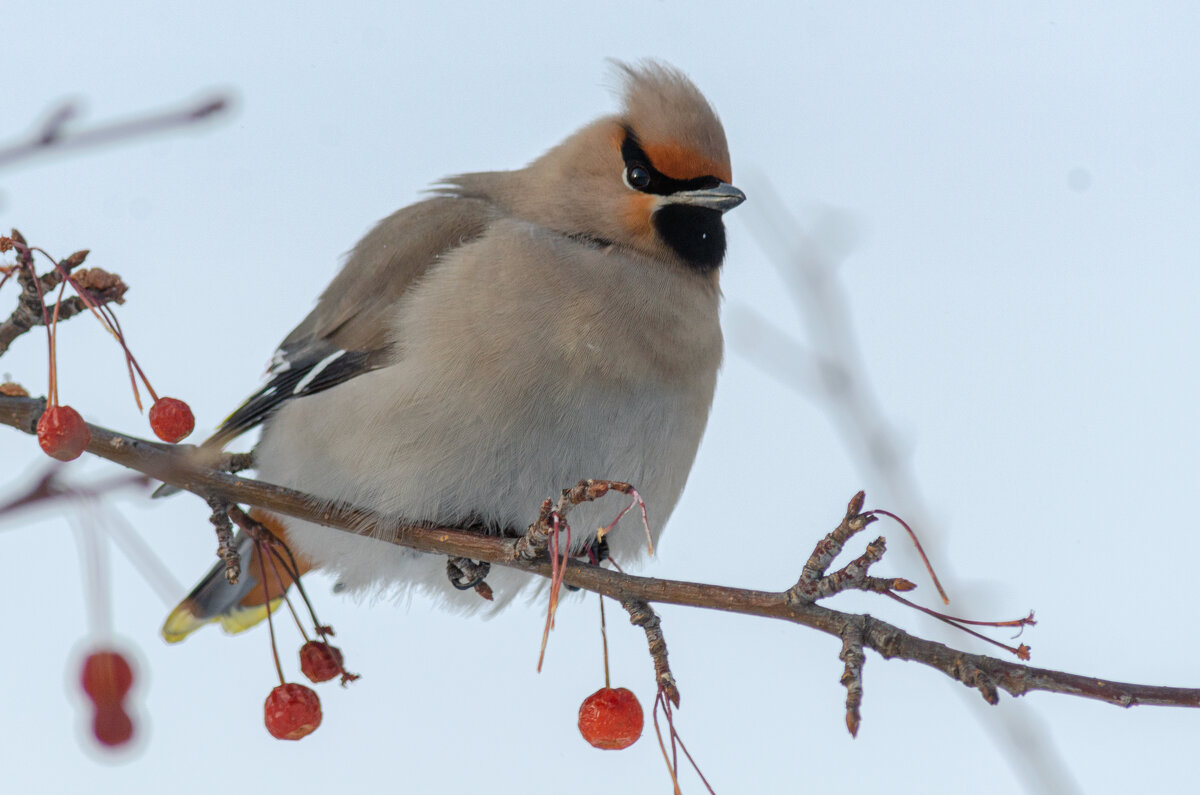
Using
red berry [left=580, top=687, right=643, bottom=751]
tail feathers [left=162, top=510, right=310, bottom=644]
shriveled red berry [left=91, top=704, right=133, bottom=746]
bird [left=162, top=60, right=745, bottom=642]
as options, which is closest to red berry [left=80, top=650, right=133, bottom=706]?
shriveled red berry [left=91, top=704, right=133, bottom=746]

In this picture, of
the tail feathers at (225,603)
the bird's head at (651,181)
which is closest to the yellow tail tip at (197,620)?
the tail feathers at (225,603)

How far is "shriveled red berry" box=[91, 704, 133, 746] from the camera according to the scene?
2.33 meters

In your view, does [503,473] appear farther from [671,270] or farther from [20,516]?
[20,516]

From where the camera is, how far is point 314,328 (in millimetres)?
3369

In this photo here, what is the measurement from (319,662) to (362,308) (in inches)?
37.6

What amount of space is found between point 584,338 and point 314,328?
0.87 meters

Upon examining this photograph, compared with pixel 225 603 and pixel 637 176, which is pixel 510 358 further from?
pixel 225 603

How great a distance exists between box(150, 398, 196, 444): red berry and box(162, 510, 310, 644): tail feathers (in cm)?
122

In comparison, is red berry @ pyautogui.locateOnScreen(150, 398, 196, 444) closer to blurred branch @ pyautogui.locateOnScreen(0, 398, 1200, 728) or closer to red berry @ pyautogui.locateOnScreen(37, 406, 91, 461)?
blurred branch @ pyautogui.locateOnScreen(0, 398, 1200, 728)

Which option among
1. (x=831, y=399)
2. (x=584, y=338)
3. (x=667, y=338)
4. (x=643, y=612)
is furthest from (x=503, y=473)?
(x=831, y=399)

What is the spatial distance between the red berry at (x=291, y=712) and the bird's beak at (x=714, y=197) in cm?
149

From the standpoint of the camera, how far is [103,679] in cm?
234

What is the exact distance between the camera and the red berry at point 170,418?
88.3 inches

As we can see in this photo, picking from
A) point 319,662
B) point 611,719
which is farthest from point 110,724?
point 611,719
